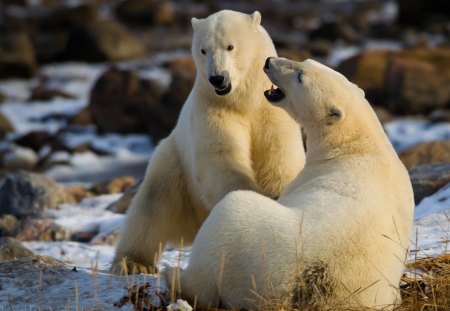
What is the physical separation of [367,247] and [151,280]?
143cm

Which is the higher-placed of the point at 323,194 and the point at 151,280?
the point at 323,194

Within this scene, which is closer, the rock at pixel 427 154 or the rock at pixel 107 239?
the rock at pixel 107 239

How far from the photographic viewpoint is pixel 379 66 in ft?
63.8

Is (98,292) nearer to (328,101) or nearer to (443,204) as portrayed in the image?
(328,101)

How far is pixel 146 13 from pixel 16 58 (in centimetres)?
887

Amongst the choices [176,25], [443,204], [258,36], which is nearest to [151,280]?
[258,36]

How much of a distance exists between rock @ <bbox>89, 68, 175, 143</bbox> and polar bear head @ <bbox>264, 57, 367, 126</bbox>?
41.7 feet

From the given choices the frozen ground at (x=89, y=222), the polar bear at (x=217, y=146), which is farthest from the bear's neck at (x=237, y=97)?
the frozen ground at (x=89, y=222)

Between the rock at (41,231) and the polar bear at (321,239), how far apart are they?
13.2 feet

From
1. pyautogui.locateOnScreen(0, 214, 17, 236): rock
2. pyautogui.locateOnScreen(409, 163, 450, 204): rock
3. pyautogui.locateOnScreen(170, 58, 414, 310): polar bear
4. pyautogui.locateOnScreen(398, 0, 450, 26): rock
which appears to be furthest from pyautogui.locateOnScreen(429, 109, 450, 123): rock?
pyautogui.locateOnScreen(398, 0, 450, 26): rock

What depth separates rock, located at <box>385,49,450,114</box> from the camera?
713 inches

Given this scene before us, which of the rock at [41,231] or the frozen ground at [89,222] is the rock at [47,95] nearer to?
the frozen ground at [89,222]

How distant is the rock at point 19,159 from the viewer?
16000 mm

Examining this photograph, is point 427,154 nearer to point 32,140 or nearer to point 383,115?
point 383,115
